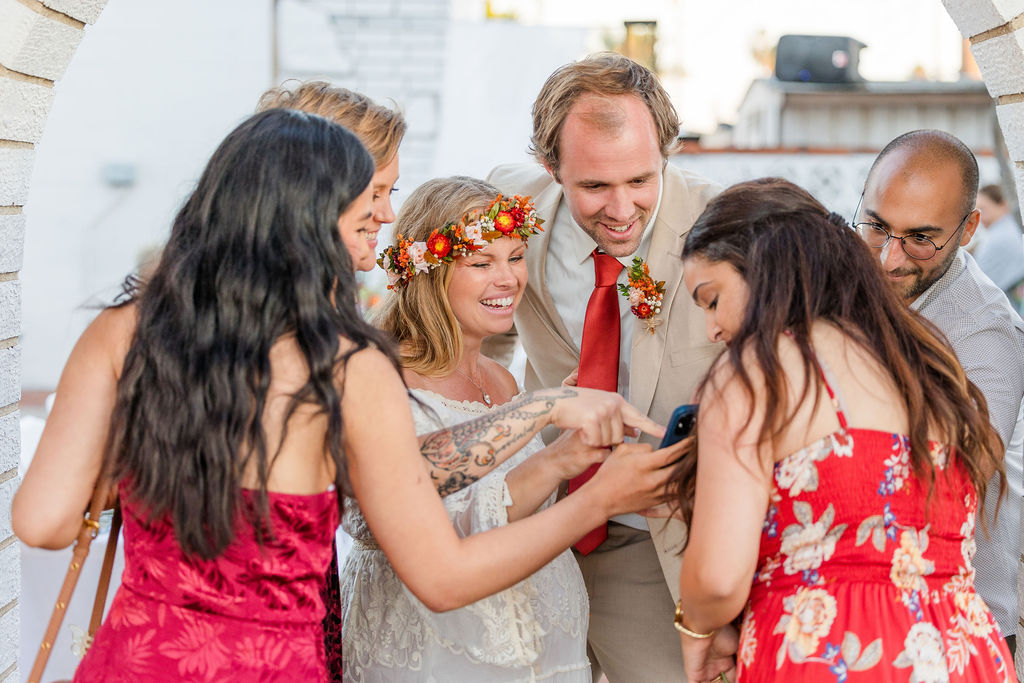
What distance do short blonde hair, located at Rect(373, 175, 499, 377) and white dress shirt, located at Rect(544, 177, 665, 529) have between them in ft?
1.35

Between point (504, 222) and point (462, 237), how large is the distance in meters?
0.14

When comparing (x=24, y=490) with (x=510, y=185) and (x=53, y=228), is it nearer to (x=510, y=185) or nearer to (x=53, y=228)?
(x=510, y=185)

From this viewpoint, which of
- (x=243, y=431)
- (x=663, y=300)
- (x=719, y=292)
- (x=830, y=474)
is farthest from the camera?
(x=663, y=300)

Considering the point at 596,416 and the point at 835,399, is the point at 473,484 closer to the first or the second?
the point at 596,416

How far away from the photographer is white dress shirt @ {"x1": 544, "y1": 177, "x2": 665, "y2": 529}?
11.0ft

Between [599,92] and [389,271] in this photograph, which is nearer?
[389,271]

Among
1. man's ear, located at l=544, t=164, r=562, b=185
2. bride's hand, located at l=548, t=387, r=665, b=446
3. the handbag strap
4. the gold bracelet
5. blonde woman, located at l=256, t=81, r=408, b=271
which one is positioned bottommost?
the gold bracelet

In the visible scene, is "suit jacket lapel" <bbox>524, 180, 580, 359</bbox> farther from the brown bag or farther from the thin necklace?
the brown bag

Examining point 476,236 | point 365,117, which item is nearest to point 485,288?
point 476,236

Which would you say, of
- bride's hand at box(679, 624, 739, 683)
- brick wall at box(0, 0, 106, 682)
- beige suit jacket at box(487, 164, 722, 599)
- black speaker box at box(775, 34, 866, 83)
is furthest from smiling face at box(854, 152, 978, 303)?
black speaker box at box(775, 34, 866, 83)

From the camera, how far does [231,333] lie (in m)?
1.87

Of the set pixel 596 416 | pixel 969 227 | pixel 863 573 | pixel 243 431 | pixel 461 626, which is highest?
pixel 969 227

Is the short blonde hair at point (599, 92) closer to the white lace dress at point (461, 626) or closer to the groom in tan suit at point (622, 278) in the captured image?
the groom in tan suit at point (622, 278)

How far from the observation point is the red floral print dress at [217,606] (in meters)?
1.93
